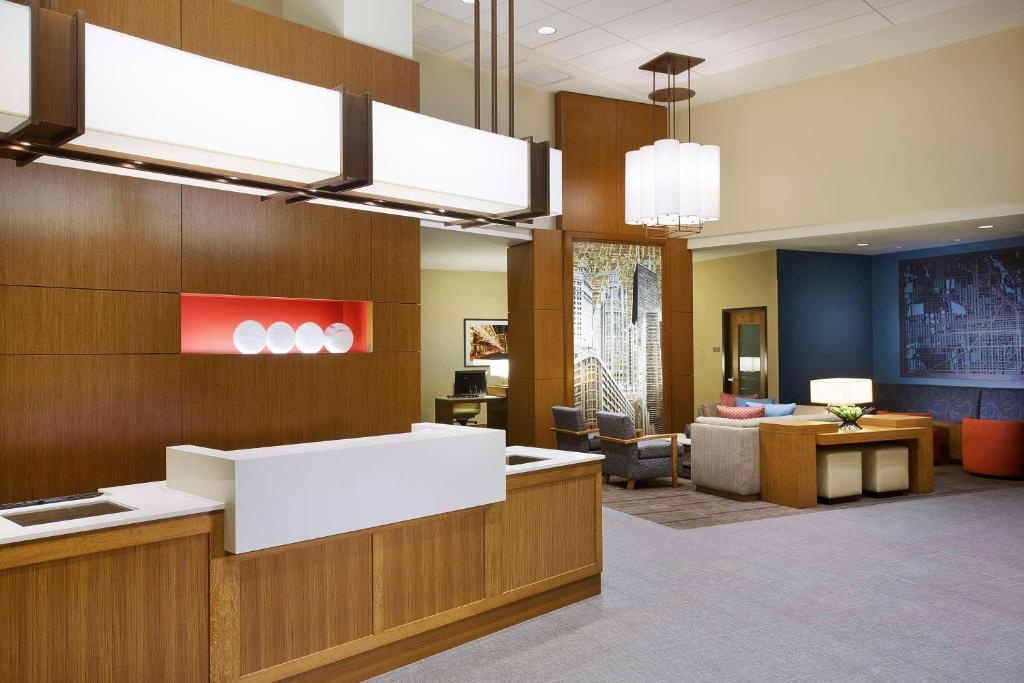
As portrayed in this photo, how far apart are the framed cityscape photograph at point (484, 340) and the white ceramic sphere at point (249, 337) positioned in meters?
9.58

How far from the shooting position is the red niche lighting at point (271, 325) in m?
5.11

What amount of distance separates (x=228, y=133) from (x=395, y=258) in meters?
3.01

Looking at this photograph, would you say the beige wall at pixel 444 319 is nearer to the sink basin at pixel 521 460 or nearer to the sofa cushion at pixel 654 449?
the sofa cushion at pixel 654 449

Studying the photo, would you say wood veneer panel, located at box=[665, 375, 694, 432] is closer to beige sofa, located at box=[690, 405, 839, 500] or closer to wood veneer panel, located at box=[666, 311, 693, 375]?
wood veneer panel, located at box=[666, 311, 693, 375]

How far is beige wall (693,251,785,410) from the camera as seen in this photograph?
38.8 feet

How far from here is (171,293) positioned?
4.67 metres

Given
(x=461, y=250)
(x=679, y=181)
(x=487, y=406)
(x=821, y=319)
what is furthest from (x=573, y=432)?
(x=821, y=319)

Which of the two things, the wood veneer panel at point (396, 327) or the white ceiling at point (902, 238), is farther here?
the white ceiling at point (902, 238)

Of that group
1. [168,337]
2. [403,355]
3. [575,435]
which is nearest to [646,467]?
[575,435]

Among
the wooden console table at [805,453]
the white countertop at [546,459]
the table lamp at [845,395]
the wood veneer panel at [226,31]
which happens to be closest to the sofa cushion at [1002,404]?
the wooden console table at [805,453]

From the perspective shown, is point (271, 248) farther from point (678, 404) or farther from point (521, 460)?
point (678, 404)

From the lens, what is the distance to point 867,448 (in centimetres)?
796

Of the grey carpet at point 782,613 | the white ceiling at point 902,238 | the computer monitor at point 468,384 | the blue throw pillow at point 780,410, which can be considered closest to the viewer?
the grey carpet at point 782,613

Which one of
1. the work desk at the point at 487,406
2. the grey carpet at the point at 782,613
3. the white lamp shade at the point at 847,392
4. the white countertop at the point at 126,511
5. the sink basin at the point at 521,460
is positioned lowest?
Result: the grey carpet at the point at 782,613
